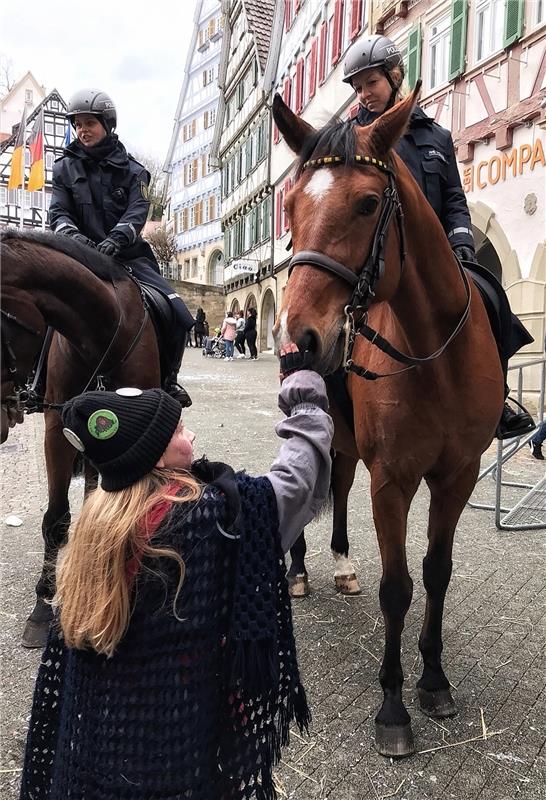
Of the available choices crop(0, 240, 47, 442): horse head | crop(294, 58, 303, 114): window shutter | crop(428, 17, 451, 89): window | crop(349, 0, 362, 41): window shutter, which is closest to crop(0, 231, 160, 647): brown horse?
crop(0, 240, 47, 442): horse head

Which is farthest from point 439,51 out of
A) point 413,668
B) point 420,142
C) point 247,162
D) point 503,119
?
point 247,162

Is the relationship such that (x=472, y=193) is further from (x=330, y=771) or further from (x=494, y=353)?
(x=330, y=771)

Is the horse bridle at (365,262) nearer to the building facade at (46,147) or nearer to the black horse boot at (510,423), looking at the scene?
the black horse boot at (510,423)

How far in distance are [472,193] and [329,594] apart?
923cm

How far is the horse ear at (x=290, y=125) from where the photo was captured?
2.13 m

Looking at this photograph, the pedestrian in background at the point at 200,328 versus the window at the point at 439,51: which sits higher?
the window at the point at 439,51

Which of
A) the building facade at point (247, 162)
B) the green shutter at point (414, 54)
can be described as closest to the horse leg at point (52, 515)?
the green shutter at point (414, 54)

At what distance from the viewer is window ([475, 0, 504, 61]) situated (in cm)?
1019

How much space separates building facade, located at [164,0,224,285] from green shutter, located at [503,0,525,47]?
32.0 m

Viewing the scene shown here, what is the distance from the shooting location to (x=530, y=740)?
95.3 inches

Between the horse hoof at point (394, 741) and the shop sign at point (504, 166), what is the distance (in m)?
9.19

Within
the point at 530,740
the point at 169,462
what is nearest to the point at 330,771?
the point at 530,740

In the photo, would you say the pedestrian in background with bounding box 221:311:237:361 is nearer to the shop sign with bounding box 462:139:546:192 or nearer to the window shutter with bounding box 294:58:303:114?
the window shutter with bounding box 294:58:303:114

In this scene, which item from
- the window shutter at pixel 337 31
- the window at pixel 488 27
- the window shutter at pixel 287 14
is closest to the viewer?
the window at pixel 488 27
